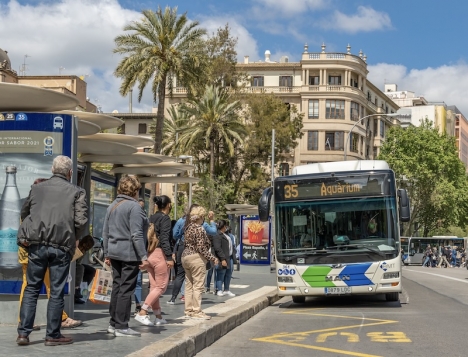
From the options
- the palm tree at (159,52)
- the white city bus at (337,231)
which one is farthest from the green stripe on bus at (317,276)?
the palm tree at (159,52)

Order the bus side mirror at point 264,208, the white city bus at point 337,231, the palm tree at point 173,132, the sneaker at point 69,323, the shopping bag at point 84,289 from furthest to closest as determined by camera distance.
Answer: the palm tree at point 173,132 < the white city bus at point 337,231 < the bus side mirror at point 264,208 < the shopping bag at point 84,289 < the sneaker at point 69,323

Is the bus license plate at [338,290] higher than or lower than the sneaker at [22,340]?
higher

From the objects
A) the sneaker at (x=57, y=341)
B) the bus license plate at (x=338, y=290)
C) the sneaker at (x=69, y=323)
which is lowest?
the sneaker at (x=57, y=341)

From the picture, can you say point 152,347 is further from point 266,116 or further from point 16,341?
point 266,116

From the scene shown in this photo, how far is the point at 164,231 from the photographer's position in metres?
12.3

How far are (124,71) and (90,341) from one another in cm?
3260

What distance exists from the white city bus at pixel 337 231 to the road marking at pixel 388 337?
16.6 feet

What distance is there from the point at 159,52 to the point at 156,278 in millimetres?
30188

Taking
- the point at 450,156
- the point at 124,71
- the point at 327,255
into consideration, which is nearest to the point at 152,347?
the point at 327,255

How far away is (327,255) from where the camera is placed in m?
16.8

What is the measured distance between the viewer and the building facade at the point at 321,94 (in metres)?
89.0

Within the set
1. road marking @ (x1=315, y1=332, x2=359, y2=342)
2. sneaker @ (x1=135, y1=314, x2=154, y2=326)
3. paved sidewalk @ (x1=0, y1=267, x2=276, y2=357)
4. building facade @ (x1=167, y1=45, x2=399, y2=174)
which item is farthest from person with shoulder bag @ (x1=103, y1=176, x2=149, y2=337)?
building facade @ (x1=167, y1=45, x2=399, y2=174)

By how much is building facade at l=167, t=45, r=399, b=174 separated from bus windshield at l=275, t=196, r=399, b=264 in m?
70.5

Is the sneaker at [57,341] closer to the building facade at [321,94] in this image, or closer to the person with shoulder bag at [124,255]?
the person with shoulder bag at [124,255]
